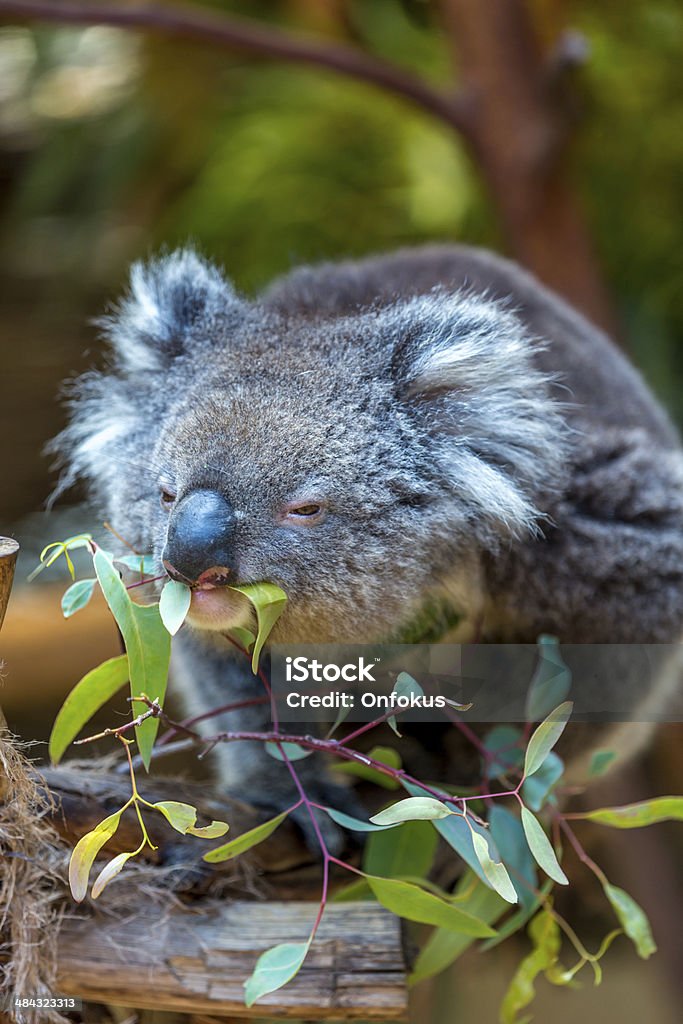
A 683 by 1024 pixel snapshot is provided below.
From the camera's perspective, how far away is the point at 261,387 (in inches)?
70.8

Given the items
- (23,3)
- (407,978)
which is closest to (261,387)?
(407,978)

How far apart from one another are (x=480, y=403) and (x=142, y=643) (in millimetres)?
738

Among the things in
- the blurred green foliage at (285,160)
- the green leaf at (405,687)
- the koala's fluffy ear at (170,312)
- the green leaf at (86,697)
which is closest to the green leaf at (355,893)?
the green leaf at (405,687)

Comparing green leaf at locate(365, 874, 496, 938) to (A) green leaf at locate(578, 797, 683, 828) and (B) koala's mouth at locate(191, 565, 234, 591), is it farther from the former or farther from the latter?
(B) koala's mouth at locate(191, 565, 234, 591)

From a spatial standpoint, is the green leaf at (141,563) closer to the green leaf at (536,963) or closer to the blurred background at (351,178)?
the blurred background at (351,178)

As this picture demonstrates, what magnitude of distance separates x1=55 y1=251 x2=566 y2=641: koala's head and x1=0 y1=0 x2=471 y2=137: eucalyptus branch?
1.67m

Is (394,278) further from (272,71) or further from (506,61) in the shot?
(272,71)

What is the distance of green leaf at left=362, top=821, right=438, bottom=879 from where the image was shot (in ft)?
6.21

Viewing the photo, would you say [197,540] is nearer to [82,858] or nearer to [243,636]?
[243,636]

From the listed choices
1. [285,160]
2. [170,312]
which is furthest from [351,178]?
[170,312]

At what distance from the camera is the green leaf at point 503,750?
1988 mm

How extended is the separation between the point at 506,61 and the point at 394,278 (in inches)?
69.6

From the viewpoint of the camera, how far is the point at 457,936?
6.07 feet

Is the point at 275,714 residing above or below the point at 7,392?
above
